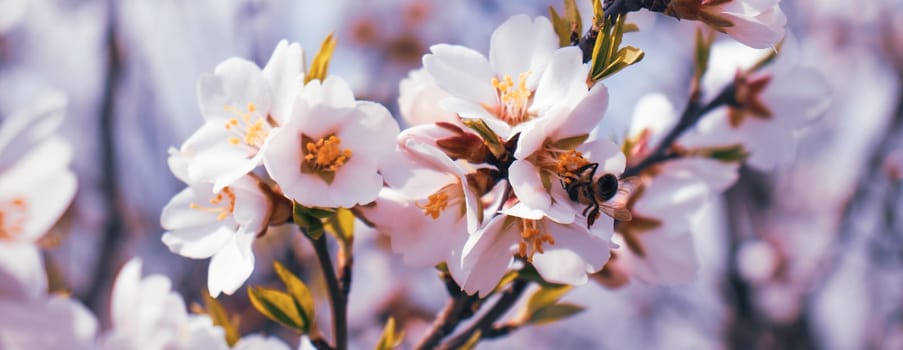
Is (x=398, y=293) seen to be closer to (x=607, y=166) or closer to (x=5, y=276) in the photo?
(x=5, y=276)

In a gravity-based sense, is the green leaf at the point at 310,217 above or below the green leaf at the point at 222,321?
above

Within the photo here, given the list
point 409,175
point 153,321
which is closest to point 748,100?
point 409,175

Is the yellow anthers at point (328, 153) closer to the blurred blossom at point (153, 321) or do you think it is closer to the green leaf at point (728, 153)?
the blurred blossom at point (153, 321)

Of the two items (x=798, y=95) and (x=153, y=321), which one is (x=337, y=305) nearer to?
(x=153, y=321)

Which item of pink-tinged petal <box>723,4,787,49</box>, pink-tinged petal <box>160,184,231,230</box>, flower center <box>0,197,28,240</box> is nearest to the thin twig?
flower center <box>0,197,28,240</box>

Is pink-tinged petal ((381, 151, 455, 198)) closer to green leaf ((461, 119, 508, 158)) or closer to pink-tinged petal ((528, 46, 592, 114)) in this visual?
green leaf ((461, 119, 508, 158))

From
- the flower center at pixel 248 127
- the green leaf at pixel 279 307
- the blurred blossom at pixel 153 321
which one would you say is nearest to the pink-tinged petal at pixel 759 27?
the flower center at pixel 248 127
